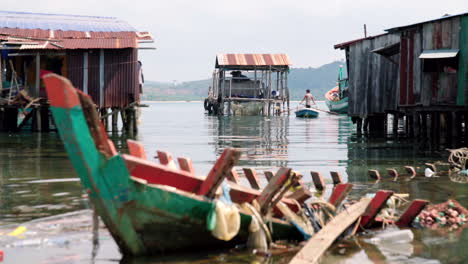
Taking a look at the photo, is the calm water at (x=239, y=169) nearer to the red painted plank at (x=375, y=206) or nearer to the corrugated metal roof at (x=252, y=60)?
the red painted plank at (x=375, y=206)

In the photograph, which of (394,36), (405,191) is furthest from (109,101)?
(405,191)

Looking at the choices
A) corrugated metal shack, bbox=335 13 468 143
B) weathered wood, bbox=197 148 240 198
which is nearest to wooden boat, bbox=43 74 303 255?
weathered wood, bbox=197 148 240 198

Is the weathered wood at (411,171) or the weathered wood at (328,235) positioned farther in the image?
the weathered wood at (411,171)

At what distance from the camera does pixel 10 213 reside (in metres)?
11.2

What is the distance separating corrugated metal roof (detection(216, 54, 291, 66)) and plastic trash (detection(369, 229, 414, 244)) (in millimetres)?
42169

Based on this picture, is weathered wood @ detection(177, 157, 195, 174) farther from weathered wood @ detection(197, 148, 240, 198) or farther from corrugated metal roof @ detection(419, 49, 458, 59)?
corrugated metal roof @ detection(419, 49, 458, 59)

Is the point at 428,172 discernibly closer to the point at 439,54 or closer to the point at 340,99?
the point at 439,54

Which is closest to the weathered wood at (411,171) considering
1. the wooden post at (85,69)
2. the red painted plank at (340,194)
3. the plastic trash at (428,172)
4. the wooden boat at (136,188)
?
the plastic trash at (428,172)

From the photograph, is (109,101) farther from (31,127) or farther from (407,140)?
(407,140)

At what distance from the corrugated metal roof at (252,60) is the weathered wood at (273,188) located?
4301 cm

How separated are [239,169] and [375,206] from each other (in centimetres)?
810

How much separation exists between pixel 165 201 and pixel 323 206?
2406 mm

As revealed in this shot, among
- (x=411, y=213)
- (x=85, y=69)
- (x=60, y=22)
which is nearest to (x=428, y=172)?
(x=411, y=213)

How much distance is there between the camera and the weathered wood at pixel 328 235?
26.1 ft
